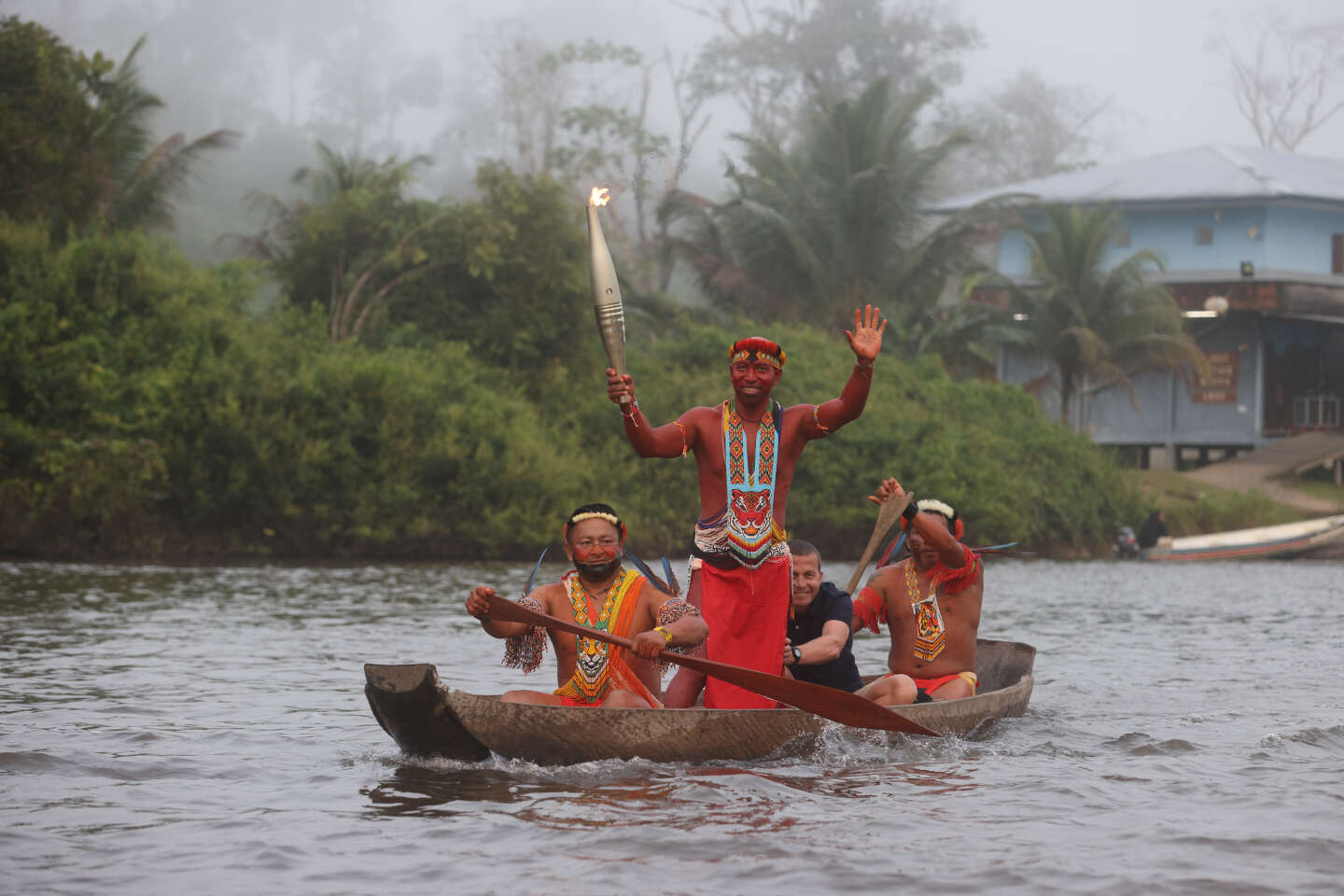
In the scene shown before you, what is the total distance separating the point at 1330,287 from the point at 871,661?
22764 millimetres

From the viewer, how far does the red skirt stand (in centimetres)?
720

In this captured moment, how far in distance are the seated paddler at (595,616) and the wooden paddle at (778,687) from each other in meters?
0.17

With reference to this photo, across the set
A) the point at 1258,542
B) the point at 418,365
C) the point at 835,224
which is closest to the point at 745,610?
the point at 418,365

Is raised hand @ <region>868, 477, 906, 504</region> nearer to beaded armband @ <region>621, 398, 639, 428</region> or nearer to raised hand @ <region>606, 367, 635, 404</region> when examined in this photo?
beaded armband @ <region>621, 398, 639, 428</region>

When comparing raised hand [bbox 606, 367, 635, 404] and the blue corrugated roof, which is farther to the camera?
the blue corrugated roof

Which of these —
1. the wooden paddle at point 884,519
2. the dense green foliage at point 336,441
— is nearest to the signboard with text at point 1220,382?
the dense green foliage at point 336,441

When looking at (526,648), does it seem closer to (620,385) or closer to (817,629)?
(620,385)

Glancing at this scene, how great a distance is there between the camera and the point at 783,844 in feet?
19.2

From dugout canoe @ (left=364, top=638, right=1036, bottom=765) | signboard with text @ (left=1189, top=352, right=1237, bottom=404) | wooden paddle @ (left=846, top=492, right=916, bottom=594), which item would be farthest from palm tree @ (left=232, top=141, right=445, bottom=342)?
dugout canoe @ (left=364, top=638, right=1036, bottom=765)

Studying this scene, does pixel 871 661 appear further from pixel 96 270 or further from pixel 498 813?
pixel 96 270

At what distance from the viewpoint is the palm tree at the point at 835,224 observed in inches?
1192

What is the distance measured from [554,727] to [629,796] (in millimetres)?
457

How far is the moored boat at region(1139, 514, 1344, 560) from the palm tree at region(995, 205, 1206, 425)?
4.00 metres

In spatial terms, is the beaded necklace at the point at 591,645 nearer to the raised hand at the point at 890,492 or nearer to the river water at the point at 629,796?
the river water at the point at 629,796
